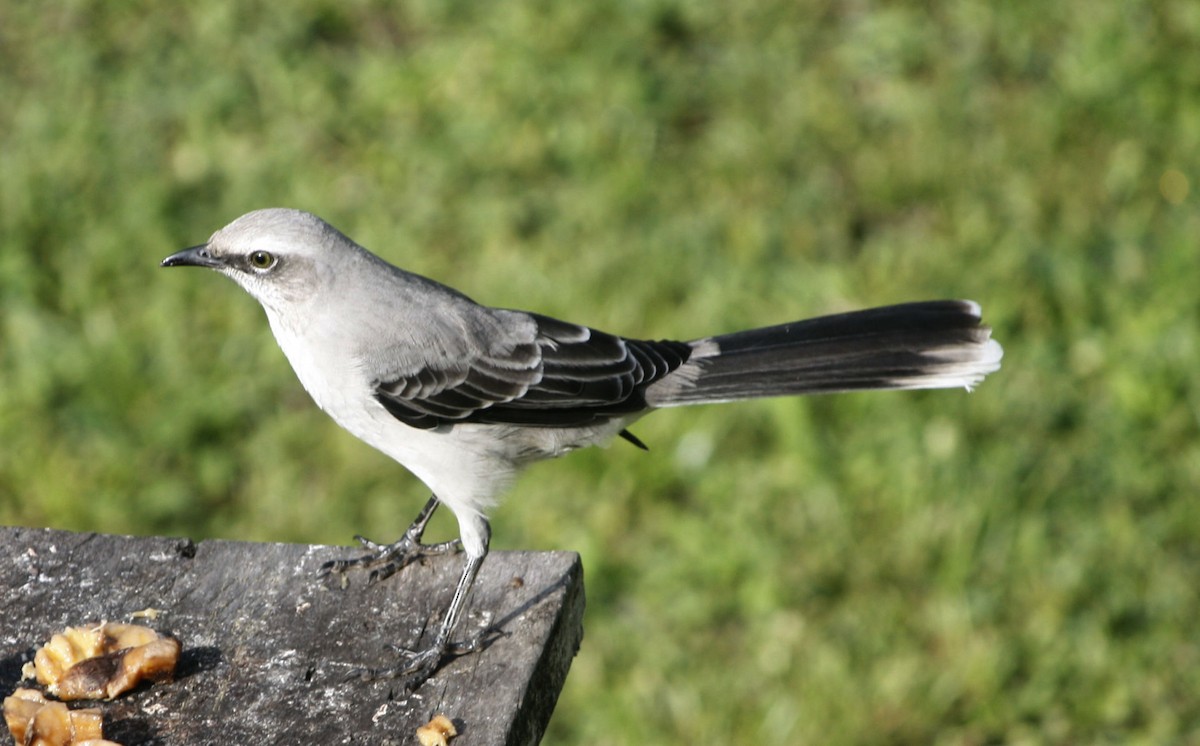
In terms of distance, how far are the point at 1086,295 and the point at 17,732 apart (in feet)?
19.2

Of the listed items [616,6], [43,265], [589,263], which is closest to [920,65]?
[616,6]

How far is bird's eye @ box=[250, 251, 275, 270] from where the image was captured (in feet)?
14.3

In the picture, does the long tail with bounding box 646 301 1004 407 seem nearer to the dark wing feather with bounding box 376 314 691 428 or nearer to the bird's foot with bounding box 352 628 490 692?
the dark wing feather with bounding box 376 314 691 428

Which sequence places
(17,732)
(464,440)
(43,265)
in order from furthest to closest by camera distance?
(43,265) < (464,440) < (17,732)

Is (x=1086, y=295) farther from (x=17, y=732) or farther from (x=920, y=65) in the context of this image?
(x=17, y=732)

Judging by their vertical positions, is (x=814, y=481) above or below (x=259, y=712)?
above

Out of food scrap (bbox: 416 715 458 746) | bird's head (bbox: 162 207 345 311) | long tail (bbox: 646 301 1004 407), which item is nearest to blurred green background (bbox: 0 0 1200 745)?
long tail (bbox: 646 301 1004 407)

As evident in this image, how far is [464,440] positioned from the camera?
14.8 ft

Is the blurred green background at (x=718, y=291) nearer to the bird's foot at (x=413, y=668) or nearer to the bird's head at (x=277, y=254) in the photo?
the bird's foot at (x=413, y=668)

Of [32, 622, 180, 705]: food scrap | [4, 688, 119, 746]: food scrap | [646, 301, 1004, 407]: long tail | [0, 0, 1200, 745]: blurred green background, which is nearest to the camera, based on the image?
[4, 688, 119, 746]: food scrap

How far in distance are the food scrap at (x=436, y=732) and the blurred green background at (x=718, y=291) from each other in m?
2.47

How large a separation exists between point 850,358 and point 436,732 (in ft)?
7.05

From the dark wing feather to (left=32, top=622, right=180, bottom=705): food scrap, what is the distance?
3.81 feet

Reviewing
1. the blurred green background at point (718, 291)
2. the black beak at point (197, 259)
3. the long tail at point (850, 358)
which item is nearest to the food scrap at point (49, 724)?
the black beak at point (197, 259)
